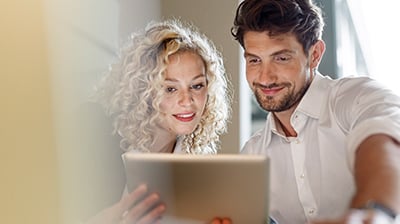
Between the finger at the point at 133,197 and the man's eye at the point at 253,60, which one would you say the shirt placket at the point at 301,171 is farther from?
A: the finger at the point at 133,197

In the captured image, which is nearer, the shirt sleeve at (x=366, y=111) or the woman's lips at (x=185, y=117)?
the shirt sleeve at (x=366, y=111)

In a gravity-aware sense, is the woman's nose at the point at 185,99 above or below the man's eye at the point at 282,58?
below

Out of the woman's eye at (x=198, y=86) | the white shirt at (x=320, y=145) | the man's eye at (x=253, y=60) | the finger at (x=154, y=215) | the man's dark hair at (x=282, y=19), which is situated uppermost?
the man's dark hair at (x=282, y=19)

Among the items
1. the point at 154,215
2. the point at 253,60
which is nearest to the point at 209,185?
the point at 154,215

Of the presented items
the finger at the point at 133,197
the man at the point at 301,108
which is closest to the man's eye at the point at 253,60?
the man at the point at 301,108

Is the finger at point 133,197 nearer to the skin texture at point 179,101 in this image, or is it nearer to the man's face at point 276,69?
the skin texture at point 179,101

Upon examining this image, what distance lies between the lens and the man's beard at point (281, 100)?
31.0 inches

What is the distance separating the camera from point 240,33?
801mm

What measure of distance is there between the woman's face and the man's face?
74mm

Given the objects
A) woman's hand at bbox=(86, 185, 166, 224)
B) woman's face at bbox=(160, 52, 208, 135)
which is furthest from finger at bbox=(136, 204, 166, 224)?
woman's face at bbox=(160, 52, 208, 135)

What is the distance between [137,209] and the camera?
77 centimetres

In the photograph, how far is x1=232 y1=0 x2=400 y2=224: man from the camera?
76 cm

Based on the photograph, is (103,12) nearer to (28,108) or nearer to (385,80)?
(28,108)

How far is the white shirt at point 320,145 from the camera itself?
2.45 feet
